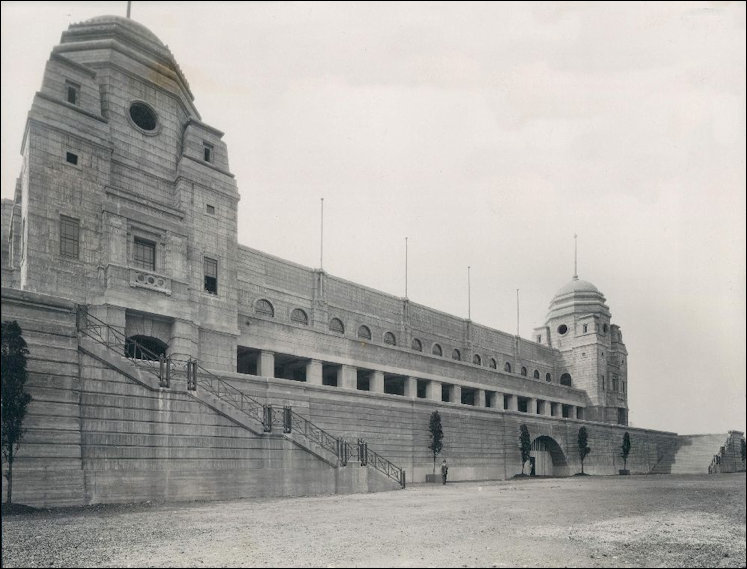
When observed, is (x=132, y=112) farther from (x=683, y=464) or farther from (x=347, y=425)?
(x=683, y=464)

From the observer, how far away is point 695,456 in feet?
218

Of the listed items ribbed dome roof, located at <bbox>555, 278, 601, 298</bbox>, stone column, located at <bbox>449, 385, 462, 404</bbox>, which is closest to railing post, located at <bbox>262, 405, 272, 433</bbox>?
stone column, located at <bbox>449, 385, 462, 404</bbox>

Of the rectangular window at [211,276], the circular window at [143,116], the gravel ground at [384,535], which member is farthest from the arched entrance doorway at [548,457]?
the circular window at [143,116]

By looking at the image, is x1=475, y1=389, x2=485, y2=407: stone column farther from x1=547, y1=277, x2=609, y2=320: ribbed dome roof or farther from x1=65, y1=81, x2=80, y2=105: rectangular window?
x1=65, y1=81, x2=80, y2=105: rectangular window

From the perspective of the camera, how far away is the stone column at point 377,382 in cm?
4262

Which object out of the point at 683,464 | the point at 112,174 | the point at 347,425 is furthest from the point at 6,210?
the point at 683,464

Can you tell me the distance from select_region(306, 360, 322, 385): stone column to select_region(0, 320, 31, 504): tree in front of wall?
21869 mm

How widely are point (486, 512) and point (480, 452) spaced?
2889 cm

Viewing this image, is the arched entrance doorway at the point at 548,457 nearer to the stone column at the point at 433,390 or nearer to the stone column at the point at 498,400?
the stone column at the point at 498,400

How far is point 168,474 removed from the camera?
20922 millimetres

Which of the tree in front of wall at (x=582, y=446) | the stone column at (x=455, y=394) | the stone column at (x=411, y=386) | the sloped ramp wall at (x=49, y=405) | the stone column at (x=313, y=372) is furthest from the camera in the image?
the tree in front of wall at (x=582, y=446)

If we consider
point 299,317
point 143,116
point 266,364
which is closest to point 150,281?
point 266,364

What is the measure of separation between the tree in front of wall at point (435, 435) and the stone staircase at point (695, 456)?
35.7 metres

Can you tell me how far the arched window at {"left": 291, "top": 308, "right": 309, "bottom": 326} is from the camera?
41469mm
